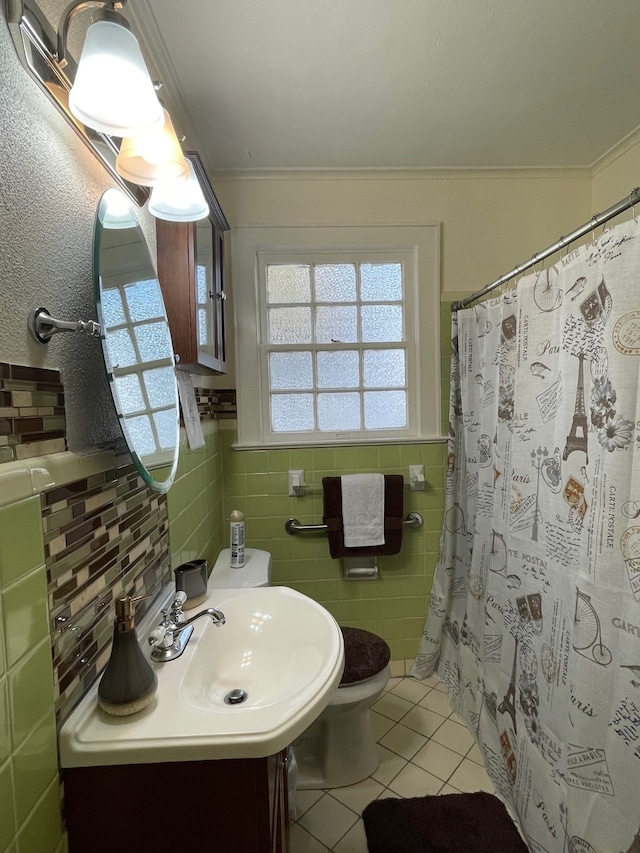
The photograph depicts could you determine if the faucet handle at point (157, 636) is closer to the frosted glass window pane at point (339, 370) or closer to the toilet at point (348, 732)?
the toilet at point (348, 732)

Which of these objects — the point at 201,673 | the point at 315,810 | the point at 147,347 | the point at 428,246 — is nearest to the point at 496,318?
the point at 428,246

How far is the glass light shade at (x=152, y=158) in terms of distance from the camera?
862 mm

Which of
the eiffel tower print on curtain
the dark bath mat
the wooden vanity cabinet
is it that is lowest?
the dark bath mat

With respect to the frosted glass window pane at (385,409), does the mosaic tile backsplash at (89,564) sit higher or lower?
lower

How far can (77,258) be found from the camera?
83 centimetres

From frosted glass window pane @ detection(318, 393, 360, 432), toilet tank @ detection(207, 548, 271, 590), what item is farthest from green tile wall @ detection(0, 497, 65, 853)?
frosted glass window pane @ detection(318, 393, 360, 432)

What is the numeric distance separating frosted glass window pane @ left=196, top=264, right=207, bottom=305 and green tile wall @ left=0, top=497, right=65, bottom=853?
3.10 feet

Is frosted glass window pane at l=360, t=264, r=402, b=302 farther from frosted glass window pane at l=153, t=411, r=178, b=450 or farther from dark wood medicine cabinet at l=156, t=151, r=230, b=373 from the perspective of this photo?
frosted glass window pane at l=153, t=411, r=178, b=450

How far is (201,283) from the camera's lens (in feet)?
4.82

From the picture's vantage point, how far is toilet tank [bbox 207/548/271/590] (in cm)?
160

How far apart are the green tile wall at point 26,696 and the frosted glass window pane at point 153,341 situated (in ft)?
1.48

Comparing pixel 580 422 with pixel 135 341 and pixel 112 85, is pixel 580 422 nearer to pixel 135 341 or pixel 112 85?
pixel 135 341

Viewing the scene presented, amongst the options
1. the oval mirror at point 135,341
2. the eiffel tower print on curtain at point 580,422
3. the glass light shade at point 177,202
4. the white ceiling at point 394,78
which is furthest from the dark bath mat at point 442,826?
the white ceiling at point 394,78

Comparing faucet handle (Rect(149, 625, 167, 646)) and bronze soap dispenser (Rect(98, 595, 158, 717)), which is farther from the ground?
bronze soap dispenser (Rect(98, 595, 158, 717))
